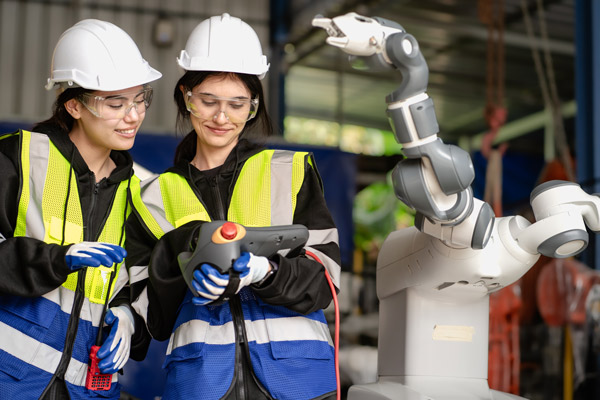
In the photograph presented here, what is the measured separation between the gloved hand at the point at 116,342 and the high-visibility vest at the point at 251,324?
0.49 feet

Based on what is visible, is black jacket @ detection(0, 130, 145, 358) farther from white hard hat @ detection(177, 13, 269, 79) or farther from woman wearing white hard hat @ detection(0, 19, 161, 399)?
white hard hat @ detection(177, 13, 269, 79)

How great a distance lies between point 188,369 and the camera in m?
2.01

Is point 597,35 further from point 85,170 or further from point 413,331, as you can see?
point 85,170

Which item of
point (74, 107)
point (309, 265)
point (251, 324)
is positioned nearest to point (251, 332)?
point (251, 324)

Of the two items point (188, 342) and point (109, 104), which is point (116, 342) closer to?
point (188, 342)

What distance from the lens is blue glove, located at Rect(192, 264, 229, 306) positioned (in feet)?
6.08

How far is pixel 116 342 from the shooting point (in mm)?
2123

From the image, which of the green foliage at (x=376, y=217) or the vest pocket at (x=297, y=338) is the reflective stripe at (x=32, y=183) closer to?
the vest pocket at (x=297, y=338)

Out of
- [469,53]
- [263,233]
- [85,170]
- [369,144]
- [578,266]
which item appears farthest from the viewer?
[369,144]

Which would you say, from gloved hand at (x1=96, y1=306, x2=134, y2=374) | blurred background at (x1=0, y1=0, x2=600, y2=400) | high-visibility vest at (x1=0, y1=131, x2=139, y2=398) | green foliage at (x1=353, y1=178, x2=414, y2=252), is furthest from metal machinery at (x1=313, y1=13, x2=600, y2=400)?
green foliage at (x1=353, y1=178, x2=414, y2=252)

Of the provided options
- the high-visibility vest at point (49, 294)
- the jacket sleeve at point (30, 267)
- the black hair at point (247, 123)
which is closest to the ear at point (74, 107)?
the high-visibility vest at point (49, 294)

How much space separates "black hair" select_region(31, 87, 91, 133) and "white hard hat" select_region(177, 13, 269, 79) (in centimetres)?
34

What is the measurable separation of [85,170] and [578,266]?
134 inches

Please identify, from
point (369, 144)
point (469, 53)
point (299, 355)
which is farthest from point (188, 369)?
point (369, 144)
